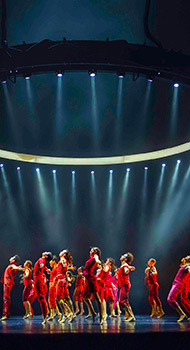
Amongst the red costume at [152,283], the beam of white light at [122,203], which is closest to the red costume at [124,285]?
the red costume at [152,283]

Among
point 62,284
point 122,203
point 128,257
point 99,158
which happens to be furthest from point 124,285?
point 99,158

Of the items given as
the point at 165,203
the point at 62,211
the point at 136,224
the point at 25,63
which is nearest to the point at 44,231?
the point at 62,211

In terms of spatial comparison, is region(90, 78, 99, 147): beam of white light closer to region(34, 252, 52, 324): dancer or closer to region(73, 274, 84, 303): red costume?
region(73, 274, 84, 303): red costume

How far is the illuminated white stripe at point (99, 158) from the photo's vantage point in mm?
14398

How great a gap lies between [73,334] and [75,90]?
6.84 meters

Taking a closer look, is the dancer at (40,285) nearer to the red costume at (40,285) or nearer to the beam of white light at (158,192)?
the red costume at (40,285)

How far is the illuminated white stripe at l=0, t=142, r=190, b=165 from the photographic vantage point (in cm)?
1440

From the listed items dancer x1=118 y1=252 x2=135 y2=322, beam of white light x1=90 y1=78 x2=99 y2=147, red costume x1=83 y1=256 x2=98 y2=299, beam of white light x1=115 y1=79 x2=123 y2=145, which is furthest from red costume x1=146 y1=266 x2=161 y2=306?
beam of white light x1=90 y1=78 x2=99 y2=147

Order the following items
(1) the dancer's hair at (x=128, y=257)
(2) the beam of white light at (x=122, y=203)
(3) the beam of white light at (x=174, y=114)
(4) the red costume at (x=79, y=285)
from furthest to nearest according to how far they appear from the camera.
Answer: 1. (2) the beam of white light at (x=122, y=203)
2. (4) the red costume at (x=79, y=285)
3. (3) the beam of white light at (x=174, y=114)
4. (1) the dancer's hair at (x=128, y=257)

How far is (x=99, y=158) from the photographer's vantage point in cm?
1570

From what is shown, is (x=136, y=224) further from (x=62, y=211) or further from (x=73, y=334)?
(x=73, y=334)

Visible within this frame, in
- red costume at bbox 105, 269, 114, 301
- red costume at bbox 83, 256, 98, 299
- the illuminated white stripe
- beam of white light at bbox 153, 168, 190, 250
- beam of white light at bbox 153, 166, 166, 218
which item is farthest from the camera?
beam of white light at bbox 153, 166, 166, 218

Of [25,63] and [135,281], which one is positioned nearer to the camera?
[25,63]

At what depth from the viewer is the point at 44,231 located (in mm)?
15469
